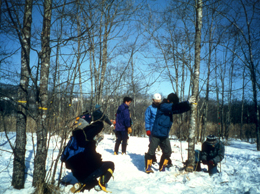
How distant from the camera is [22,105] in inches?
101

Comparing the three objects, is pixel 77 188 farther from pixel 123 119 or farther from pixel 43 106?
pixel 123 119

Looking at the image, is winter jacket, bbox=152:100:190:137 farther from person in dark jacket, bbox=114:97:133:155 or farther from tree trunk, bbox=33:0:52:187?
tree trunk, bbox=33:0:52:187

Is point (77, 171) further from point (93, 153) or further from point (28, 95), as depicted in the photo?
point (28, 95)

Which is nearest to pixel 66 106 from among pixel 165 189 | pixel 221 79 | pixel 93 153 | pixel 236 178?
pixel 93 153

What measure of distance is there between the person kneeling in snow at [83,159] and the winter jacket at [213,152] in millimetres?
2279

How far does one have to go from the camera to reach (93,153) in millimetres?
2697

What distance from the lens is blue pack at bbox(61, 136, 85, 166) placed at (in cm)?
255

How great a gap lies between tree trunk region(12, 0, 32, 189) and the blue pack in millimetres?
654

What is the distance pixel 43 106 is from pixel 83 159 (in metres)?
1.00

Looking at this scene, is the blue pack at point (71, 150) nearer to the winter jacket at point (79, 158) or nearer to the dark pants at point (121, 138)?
the winter jacket at point (79, 158)

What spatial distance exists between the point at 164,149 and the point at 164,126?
515mm

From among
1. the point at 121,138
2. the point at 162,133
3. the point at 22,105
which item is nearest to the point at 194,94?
the point at 162,133

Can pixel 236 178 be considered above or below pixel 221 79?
below

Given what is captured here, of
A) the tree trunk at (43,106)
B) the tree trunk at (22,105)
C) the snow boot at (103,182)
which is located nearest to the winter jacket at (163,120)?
the snow boot at (103,182)
